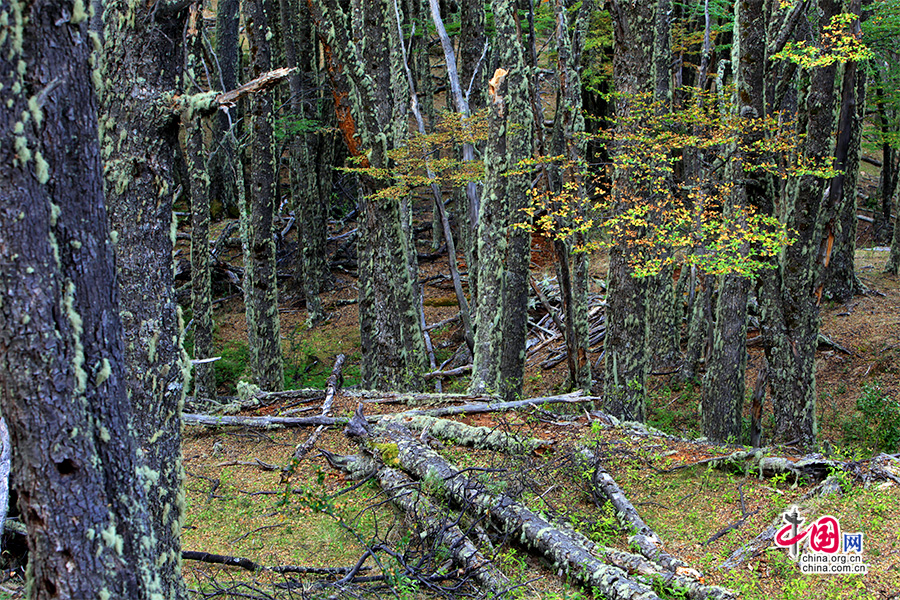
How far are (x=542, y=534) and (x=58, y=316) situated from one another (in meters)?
4.01

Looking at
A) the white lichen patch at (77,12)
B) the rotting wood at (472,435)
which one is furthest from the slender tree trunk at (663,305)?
the white lichen patch at (77,12)

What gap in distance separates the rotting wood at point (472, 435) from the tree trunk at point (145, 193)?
3.72m

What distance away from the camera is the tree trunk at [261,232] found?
12633 mm

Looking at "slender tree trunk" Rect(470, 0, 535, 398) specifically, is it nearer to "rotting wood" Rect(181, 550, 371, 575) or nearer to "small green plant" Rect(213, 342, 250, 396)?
"rotting wood" Rect(181, 550, 371, 575)

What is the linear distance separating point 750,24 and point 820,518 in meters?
7.58

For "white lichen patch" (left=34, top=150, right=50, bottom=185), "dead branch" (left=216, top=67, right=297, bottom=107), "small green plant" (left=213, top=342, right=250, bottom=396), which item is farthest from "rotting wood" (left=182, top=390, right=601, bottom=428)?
"small green plant" (left=213, top=342, right=250, bottom=396)

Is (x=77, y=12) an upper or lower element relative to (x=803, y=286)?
upper

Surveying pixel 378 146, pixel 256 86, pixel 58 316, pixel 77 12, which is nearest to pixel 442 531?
pixel 58 316

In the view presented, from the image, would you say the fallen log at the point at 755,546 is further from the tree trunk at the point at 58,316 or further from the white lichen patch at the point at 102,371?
the white lichen patch at the point at 102,371

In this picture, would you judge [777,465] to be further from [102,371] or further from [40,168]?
[40,168]

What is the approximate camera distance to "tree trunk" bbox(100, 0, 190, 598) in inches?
153

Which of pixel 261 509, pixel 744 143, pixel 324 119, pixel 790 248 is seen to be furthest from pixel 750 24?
pixel 324 119

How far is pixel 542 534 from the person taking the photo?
5281 millimetres

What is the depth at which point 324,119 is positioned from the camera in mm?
20219
